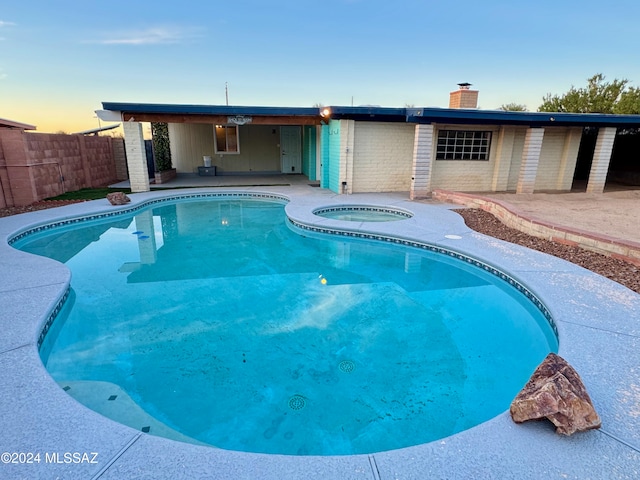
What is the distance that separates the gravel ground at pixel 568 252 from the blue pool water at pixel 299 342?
1.55 m

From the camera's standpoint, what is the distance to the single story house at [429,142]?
445 inches

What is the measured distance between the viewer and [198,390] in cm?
343

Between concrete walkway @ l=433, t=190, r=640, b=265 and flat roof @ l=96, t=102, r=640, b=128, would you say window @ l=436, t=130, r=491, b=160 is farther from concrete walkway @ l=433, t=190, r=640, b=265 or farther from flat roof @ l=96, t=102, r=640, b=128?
concrete walkway @ l=433, t=190, r=640, b=265

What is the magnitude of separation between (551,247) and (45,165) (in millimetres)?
14283

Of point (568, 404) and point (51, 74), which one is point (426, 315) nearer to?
point (568, 404)

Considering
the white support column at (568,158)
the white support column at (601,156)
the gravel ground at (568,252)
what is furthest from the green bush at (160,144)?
the white support column at (601,156)

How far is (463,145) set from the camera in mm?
12602

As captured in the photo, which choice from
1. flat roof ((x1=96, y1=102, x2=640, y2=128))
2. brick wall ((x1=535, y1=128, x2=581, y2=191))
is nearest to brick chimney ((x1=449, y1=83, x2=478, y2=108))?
flat roof ((x1=96, y1=102, x2=640, y2=128))

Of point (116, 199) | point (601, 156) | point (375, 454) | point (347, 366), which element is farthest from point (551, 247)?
point (116, 199)

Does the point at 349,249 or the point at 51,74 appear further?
the point at 51,74

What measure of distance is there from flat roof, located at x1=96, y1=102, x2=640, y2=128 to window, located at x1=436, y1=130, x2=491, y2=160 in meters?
1.02

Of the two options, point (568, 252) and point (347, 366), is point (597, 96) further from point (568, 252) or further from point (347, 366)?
point (347, 366)

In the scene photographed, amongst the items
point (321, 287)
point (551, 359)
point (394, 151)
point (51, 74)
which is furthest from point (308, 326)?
point (51, 74)

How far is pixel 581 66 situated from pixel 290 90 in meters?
21.0
